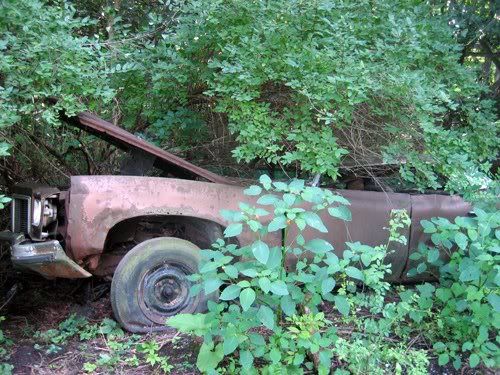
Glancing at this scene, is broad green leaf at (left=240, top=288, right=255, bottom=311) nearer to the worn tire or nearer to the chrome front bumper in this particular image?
the worn tire

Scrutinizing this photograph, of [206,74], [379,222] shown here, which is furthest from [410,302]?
[206,74]

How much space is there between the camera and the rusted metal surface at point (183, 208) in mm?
3621

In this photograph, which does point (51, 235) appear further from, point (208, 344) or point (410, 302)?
point (410, 302)

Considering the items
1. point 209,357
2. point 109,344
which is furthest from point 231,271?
point 109,344

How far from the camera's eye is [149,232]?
14.2ft

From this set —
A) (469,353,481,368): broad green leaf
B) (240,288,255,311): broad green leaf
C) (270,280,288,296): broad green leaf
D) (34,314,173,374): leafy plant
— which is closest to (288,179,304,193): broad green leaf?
(270,280,288,296): broad green leaf

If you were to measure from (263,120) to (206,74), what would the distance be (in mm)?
826

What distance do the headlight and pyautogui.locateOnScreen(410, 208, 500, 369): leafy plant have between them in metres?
3.00

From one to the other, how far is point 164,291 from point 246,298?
132 cm

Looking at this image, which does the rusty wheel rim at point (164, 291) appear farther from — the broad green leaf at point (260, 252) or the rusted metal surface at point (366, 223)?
the broad green leaf at point (260, 252)

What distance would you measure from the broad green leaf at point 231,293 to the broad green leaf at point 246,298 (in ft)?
0.29

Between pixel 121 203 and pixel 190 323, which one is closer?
pixel 190 323

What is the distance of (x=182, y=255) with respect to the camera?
3873 millimetres

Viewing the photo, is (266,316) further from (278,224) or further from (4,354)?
(4,354)
